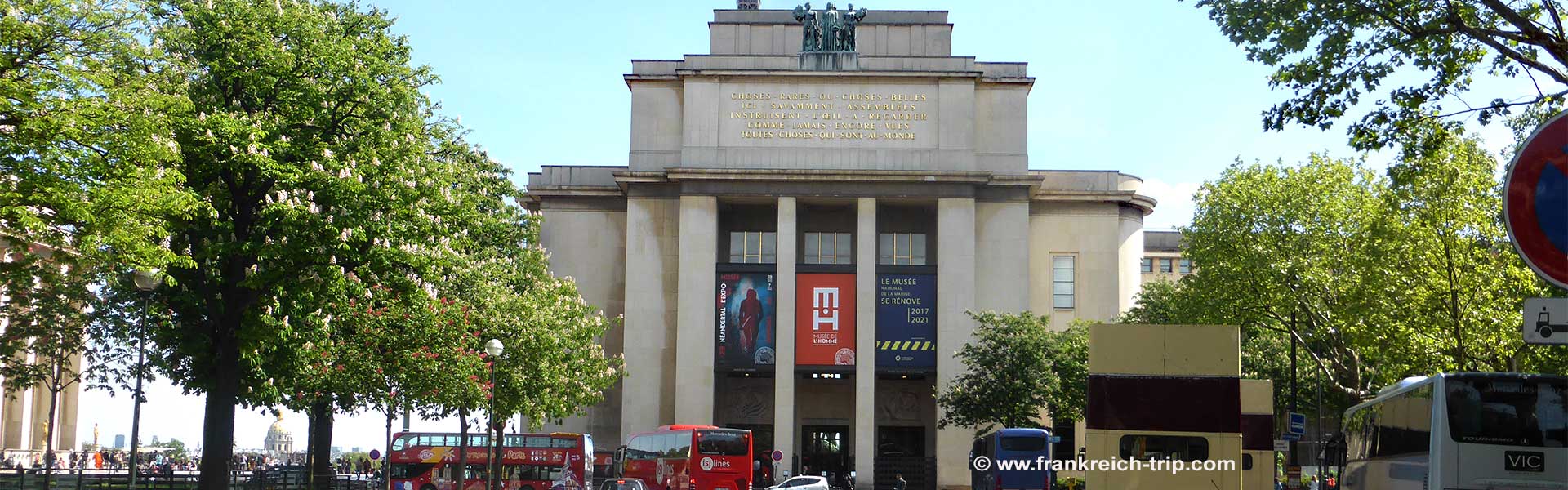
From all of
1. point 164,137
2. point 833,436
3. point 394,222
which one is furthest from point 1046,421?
point 164,137

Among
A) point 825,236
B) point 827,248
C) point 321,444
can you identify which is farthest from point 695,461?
point 825,236

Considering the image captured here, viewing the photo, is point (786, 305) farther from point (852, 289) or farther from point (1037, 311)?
point (1037, 311)

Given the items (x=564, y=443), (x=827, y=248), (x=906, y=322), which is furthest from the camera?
(x=827, y=248)

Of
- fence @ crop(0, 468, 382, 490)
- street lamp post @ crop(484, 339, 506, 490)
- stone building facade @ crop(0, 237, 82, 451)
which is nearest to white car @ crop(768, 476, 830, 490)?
street lamp post @ crop(484, 339, 506, 490)

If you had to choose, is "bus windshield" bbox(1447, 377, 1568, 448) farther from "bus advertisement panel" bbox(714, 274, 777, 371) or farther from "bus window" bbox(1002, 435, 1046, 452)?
"bus advertisement panel" bbox(714, 274, 777, 371)

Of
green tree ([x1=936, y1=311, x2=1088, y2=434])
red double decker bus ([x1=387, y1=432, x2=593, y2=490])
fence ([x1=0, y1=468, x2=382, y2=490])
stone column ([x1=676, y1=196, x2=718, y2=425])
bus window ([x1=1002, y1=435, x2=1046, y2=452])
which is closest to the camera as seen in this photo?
fence ([x1=0, y1=468, x2=382, y2=490])

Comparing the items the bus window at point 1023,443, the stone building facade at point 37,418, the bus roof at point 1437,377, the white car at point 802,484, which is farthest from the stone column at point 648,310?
Answer: the bus roof at point 1437,377

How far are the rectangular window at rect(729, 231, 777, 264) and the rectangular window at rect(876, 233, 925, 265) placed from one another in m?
5.07

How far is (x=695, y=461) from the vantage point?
149 ft

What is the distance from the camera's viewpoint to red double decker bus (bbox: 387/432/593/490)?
51156 millimetres

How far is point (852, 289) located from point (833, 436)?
8.59 m

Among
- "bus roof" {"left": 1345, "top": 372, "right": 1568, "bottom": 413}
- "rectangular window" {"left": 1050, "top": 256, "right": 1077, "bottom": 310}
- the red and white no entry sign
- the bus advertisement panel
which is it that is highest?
"rectangular window" {"left": 1050, "top": 256, "right": 1077, "bottom": 310}

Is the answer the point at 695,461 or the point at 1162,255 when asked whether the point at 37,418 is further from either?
the point at 1162,255

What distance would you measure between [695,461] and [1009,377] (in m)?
14.2
